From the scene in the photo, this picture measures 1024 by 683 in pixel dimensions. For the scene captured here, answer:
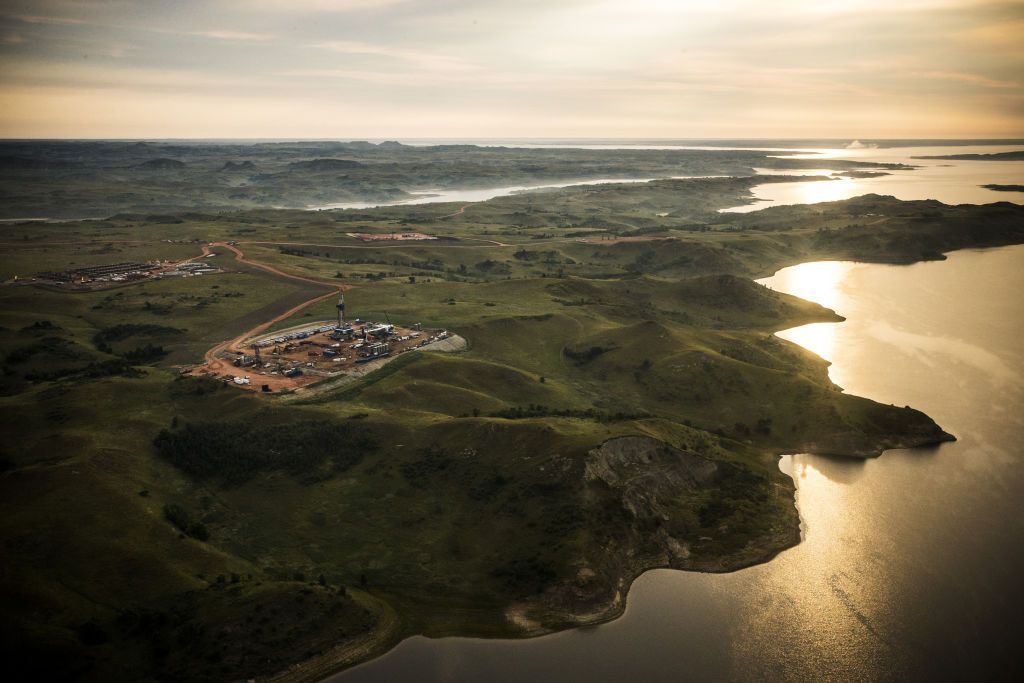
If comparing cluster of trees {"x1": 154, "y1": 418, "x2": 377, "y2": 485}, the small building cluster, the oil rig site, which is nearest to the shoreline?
cluster of trees {"x1": 154, "y1": 418, "x2": 377, "y2": 485}

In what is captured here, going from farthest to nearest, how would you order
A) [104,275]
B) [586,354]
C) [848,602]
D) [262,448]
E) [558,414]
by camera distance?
1. [104,275]
2. [586,354]
3. [558,414]
4. [262,448]
5. [848,602]

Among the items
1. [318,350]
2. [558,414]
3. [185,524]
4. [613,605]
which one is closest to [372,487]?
[185,524]

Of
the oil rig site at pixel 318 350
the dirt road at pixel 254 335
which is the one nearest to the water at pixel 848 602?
the dirt road at pixel 254 335

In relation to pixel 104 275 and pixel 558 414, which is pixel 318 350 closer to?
pixel 558 414

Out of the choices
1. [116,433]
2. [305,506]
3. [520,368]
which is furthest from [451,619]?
[520,368]

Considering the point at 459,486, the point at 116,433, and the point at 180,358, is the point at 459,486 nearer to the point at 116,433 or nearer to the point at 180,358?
the point at 116,433

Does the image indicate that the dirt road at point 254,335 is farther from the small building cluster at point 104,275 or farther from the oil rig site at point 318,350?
the small building cluster at point 104,275
